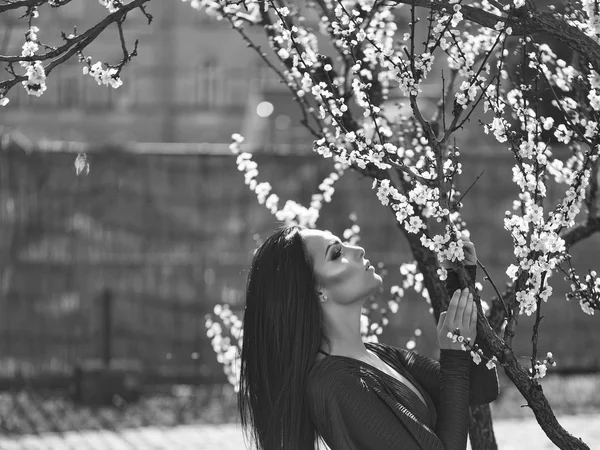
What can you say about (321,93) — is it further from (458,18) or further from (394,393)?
(394,393)

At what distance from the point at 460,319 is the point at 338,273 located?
432mm

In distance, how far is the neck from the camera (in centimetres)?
344

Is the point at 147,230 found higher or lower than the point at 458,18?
lower

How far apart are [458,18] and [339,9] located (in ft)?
1.59

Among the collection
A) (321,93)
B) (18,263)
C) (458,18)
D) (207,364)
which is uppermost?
(458,18)

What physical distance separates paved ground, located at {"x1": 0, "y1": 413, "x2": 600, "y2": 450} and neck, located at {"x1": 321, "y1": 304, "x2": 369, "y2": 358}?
547cm

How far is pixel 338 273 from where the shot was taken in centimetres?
344

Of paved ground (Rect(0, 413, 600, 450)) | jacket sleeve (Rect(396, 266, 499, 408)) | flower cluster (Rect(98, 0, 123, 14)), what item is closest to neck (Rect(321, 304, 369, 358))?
jacket sleeve (Rect(396, 266, 499, 408))

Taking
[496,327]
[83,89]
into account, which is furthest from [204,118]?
[496,327]

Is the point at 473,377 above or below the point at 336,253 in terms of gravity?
below

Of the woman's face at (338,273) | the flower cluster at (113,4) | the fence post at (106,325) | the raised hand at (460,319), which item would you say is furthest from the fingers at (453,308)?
the fence post at (106,325)

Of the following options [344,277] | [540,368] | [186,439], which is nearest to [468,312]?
[540,368]

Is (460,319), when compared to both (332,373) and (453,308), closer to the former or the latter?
(453,308)

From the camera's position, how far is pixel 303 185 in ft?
36.9
